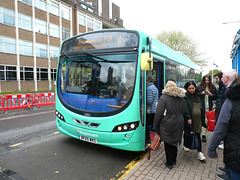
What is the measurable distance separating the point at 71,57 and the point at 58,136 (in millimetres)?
2544

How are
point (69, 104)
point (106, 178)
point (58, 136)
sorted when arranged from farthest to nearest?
point (58, 136) → point (69, 104) → point (106, 178)

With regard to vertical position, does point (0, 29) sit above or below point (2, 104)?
above

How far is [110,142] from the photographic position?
3879mm

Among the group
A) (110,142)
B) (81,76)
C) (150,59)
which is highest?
(150,59)

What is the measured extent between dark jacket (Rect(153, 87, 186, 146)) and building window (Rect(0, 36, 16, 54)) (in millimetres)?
23110

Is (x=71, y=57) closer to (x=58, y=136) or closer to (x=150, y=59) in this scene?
(x=150, y=59)

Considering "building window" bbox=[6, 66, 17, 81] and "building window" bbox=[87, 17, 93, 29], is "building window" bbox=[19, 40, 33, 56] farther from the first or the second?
"building window" bbox=[87, 17, 93, 29]

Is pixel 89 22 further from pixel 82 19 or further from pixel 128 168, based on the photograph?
pixel 128 168

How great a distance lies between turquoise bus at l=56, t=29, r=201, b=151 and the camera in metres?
3.79

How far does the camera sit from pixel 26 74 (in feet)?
77.6

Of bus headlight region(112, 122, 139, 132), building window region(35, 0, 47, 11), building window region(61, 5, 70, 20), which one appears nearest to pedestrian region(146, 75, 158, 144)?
bus headlight region(112, 122, 139, 132)

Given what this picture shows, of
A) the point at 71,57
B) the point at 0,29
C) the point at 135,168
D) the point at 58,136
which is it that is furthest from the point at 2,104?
the point at 0,29

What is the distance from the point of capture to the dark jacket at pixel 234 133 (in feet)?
6.34

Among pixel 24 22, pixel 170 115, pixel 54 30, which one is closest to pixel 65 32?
pixel 54 30
